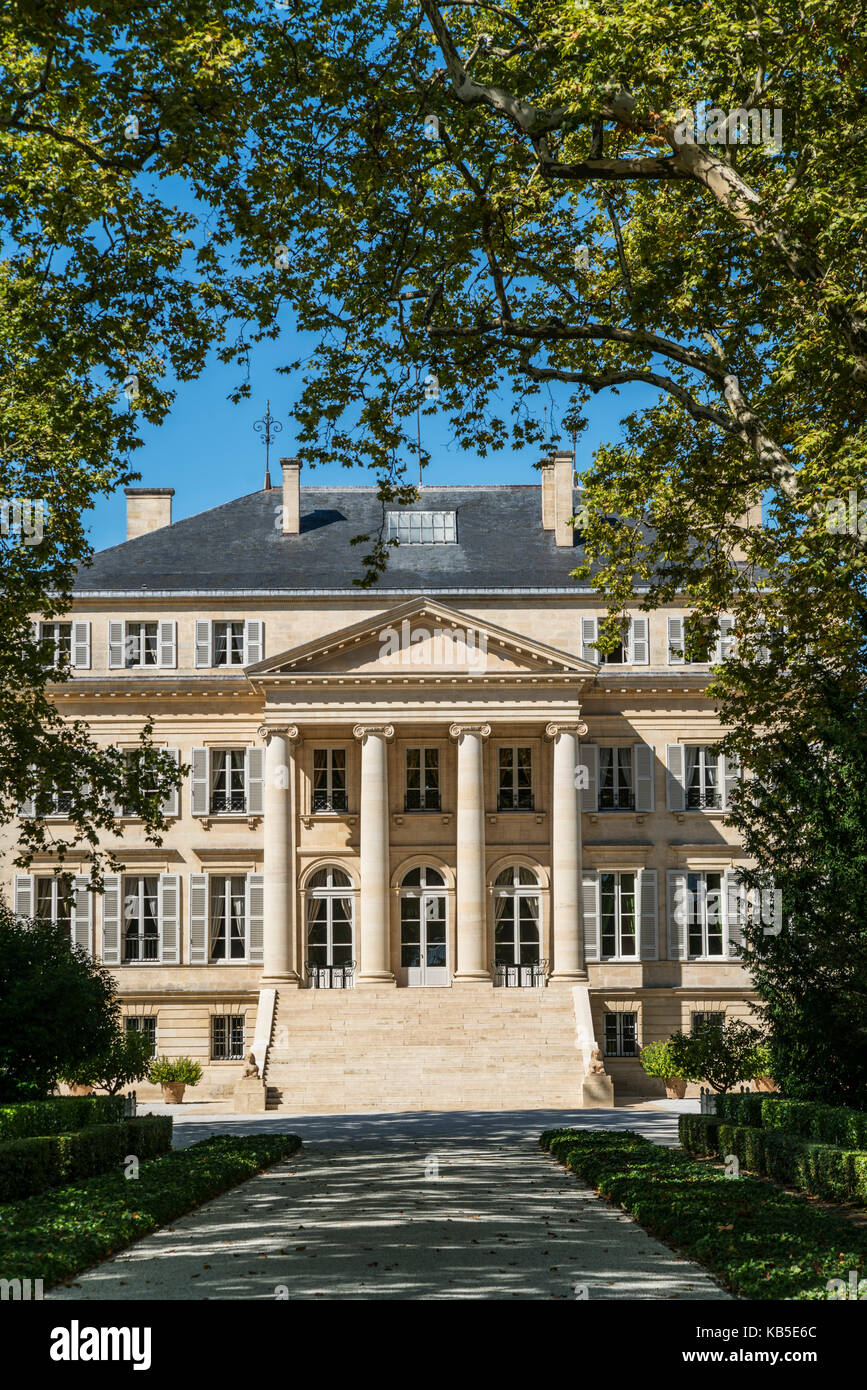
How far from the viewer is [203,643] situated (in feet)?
148

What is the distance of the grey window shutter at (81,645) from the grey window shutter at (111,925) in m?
6.60

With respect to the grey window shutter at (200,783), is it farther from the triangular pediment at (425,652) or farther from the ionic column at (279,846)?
the triangular pediment at (425,652)

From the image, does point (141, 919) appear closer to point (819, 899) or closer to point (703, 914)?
point (703, 914)

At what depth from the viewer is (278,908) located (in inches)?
1649

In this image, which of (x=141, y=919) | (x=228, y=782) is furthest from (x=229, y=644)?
(x=141, y=919)

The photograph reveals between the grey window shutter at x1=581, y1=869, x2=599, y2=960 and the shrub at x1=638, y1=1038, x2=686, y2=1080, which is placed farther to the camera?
the grey window shutter at x1=581, y1=869, x2=599, y2=960

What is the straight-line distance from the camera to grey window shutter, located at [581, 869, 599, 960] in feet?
141

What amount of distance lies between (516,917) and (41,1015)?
23.0 meters

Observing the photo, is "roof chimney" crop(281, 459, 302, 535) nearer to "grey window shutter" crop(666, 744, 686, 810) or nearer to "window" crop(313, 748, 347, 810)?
"window" crop(313, 748, 347, 810)

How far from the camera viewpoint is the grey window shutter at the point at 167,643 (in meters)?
44.9

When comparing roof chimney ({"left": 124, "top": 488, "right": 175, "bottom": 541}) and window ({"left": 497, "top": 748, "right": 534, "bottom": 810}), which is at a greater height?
roof chimney ({"left": 124, "top": 488, "right": 175, "bottom": 541})

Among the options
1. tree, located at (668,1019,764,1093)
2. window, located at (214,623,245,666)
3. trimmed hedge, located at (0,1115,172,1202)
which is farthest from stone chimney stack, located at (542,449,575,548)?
trimmed hedge, located at (0,1115,172,1202)

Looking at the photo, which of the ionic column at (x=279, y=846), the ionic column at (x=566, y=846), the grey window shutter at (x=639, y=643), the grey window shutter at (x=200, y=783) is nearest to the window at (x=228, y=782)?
the grey window shutter at (x=200, y=783)

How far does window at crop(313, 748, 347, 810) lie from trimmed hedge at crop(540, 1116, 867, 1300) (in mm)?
25456
